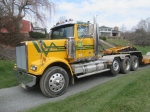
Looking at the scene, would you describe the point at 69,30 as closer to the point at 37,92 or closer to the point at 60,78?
the point at 60,78

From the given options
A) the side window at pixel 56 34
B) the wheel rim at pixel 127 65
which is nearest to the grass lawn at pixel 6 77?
the side window at pixel 56 34

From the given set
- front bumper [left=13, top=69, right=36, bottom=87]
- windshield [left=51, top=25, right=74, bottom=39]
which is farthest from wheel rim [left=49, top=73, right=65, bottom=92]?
windshield [left=51, top=25, right=74, bottom=39]

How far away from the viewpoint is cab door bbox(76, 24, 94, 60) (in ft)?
19.2

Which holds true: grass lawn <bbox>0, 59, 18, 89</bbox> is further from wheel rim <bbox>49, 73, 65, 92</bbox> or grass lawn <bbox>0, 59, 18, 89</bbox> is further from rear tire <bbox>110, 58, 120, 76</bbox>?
rear tire <bbox>110, 58, 120, 76</bbox>

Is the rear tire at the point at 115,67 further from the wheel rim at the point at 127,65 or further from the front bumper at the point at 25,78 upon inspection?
the front bumper at the point at 25,78

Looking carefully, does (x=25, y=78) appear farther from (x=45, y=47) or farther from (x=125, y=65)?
(x=125, y=65)

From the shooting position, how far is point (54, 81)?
4.82 meters

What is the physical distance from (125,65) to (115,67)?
0.90 metres

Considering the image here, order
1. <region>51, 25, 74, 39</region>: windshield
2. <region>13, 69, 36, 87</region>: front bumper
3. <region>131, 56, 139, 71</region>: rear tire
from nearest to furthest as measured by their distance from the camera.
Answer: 1. <region>13, 69, 36, 87</region>: front bumper
2. <region>51, 25, 74, 39</region>: windshield
3. <region>131, 56, 139, 71</region>: rear tire

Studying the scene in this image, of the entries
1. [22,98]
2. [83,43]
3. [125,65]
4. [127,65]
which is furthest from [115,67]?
[22,98]

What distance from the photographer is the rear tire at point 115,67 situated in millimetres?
7200

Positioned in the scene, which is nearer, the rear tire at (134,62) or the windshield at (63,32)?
the windshield at (63,32)

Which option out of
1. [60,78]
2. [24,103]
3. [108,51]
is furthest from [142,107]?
[108,51]

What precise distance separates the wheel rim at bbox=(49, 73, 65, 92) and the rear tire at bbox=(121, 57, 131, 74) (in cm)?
404
